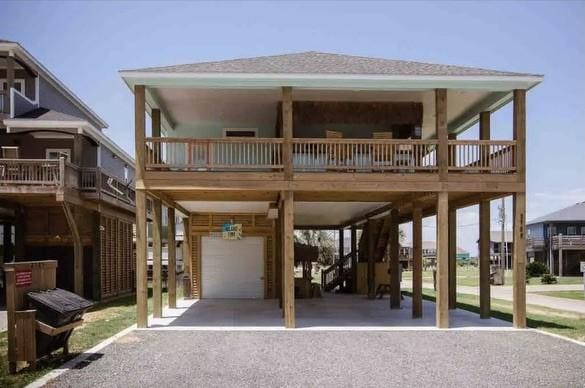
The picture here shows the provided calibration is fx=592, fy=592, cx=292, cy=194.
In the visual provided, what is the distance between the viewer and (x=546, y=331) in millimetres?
13883

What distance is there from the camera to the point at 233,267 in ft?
75.7

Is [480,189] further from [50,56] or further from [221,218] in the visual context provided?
[50,56]

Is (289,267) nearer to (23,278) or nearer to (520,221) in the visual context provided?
(520,221)

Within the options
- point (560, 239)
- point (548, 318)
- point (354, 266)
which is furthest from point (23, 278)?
point (560, 239)

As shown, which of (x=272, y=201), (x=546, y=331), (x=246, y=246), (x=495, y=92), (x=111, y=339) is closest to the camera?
(x=111, y=339)

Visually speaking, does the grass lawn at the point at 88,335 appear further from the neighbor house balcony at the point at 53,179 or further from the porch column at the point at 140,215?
the neighbor house balcony at the point at 53,179

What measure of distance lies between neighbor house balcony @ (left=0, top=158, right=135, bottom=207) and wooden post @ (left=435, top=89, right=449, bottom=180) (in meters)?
11.5

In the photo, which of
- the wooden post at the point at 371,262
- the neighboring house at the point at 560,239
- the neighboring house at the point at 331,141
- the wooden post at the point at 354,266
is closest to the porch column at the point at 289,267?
the neighboring house at the point at 331,141

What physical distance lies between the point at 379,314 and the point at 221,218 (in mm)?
8193

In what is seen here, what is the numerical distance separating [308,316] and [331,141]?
5.22 metres

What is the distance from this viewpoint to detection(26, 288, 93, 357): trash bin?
934 centimetres

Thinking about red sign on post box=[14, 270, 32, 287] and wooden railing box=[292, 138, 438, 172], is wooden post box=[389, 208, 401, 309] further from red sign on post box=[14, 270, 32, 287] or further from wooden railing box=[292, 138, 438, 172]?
red sign on post box=[14, 270, 32, 287]

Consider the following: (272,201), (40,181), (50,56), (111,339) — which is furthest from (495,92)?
(50,56)

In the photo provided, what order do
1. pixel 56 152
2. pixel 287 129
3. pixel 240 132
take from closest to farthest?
pixel 287 129, pixel 240 132, pixel 56 152
